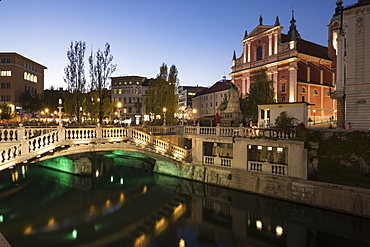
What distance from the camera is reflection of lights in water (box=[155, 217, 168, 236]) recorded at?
16297 millimetres

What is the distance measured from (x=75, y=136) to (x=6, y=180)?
16647mm

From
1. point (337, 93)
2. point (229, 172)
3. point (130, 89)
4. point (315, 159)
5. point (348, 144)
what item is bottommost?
point (229, 172)

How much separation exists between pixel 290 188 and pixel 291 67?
33309mm

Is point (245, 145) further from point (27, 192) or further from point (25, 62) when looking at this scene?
point (25, 62)

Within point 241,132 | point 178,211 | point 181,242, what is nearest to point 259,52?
point 241,132

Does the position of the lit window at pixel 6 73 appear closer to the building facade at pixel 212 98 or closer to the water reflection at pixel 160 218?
the water reflection at pixel 160 218

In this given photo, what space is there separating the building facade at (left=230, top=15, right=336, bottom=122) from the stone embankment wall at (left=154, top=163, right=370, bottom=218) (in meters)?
29.9

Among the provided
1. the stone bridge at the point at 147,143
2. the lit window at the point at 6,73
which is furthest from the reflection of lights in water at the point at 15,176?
the lit window at the point at 6,73

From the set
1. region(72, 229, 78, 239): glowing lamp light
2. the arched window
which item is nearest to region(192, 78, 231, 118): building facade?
the arched window

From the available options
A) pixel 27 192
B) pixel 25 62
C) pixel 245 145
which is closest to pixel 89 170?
pixel 27 192

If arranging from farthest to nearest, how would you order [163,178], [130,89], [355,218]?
[130,89] → [163,178] → [355,218]

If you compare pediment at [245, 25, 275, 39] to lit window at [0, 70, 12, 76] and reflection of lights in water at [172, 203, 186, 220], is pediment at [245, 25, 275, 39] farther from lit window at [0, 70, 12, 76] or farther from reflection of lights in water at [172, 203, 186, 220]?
lit window at [0, 70, 12, 76]

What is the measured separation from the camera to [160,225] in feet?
56.3

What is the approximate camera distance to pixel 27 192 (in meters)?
23.7
